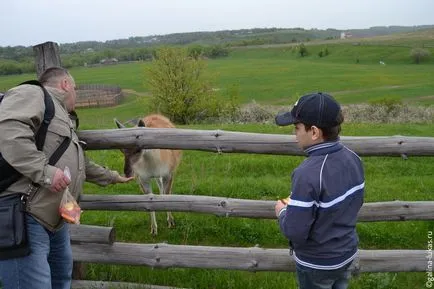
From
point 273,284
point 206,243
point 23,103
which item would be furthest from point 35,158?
point 206,243

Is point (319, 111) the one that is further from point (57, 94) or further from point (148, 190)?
point (148, 190)

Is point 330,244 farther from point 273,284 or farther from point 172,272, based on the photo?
point 172,272

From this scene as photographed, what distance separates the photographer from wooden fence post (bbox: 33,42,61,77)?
4.59 m

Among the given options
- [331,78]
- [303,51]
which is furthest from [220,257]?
[303,51]

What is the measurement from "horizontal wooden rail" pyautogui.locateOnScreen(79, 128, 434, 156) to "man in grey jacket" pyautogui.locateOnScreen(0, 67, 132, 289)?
0.97 m

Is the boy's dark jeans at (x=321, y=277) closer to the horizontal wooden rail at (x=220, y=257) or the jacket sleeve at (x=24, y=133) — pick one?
the horizontal wooden rail at (x=220, y=257)

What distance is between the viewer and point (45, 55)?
15.1 ft

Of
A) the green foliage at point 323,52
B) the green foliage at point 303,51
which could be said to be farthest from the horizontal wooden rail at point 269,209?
the green foliage at point 303,51

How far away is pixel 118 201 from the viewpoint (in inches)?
191

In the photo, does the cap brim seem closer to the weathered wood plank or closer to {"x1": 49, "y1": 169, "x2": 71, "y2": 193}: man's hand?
{"x1": 49, "y1": 169, "x2": 71, "y2": 193}: man's hand

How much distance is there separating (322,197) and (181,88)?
31.2 meters

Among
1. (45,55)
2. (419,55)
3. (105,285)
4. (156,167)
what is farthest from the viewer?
(419,55)

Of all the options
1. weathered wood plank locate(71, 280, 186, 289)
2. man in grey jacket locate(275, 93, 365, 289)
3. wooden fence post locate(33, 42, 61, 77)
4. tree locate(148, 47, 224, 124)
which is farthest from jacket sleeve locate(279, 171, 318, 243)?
tree locate(148, 47, 224, 124)

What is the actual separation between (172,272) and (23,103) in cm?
273
